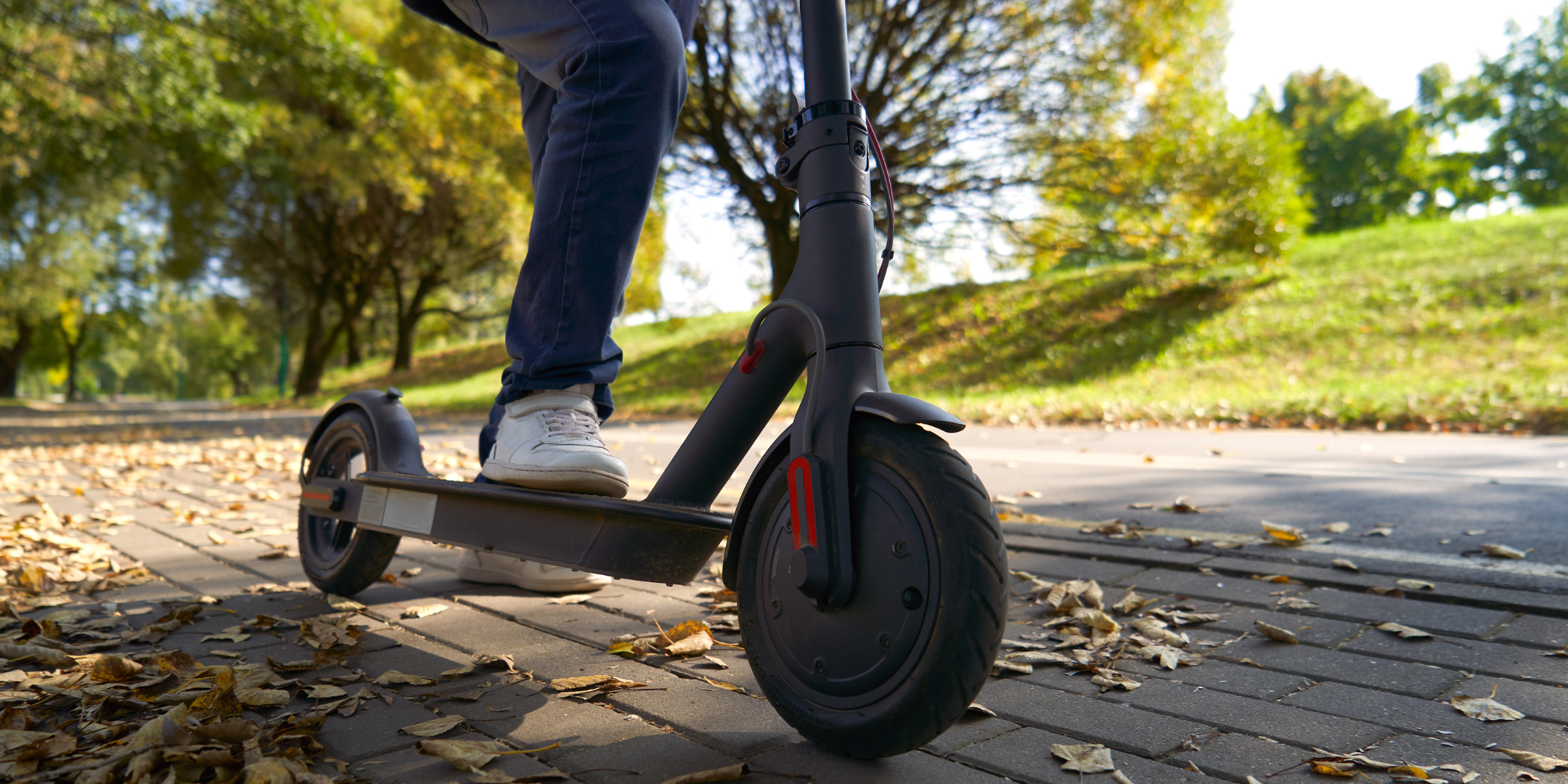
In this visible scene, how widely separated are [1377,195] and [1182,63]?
38106 millimetres

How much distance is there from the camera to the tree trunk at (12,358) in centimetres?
4053

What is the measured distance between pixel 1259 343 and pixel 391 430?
542 inches

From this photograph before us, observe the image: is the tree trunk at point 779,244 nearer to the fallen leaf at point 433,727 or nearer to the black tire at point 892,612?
the fallen leaf at point 433,727

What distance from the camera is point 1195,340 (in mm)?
14344

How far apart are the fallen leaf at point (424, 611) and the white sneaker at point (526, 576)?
8.5 inches

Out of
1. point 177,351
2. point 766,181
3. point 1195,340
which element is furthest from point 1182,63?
point 177,351

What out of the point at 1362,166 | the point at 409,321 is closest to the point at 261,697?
the point at 409,321

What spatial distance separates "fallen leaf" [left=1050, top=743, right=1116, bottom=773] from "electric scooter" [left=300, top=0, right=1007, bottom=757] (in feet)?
1.03

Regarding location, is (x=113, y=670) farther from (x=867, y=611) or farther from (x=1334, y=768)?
(x=1334, y=768)

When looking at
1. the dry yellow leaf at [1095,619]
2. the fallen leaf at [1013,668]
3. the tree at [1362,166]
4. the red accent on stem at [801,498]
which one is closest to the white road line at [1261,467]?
the dry yellow leaf at [1095,619]

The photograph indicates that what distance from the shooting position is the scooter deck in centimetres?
181

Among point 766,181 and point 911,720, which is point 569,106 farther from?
point 766,181

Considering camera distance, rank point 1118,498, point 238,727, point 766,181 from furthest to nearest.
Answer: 1. point 766,181
2. point 1118,498
3. point 238,727

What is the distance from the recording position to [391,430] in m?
2.80
